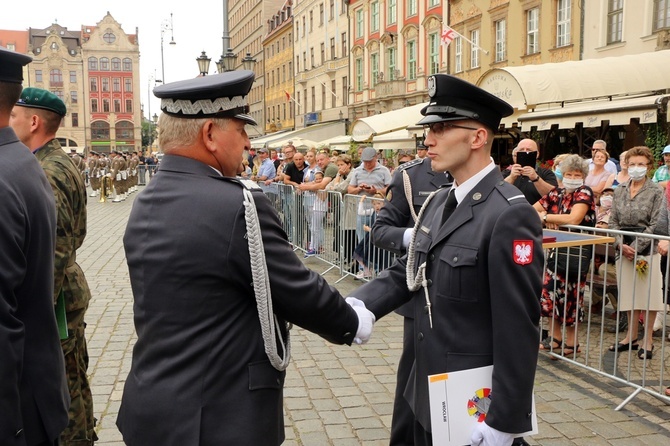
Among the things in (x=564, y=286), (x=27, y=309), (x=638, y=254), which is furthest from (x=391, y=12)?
(x=27, y=309)

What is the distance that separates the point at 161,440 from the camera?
2.19 m

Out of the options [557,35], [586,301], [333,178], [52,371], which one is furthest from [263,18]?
[52,371]

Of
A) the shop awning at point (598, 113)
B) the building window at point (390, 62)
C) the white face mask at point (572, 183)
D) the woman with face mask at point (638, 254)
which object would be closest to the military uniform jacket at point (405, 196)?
the woman with face mask at point (638, 254)

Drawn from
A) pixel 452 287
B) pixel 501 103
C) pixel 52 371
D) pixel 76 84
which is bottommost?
pixel 52 371

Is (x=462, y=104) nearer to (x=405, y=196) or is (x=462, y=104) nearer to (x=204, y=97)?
(x=204, y=97)

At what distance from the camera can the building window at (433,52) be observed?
34688 millimetres

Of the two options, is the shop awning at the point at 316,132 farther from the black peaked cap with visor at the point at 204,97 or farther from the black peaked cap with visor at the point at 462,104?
the black peaked cap with visor at the point at 204,97

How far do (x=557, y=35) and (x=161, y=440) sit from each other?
80.4ft

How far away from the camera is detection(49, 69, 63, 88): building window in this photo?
105m

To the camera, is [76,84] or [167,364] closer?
[167,364]

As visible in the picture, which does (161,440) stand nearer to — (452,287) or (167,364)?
(167,364)

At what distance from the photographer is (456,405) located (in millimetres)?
2455

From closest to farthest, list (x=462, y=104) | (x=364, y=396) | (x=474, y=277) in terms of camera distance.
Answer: (x=474, y=277) < (x=462, y=104) < (x=364, y=396)

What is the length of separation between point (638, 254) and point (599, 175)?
4572 millimetres
